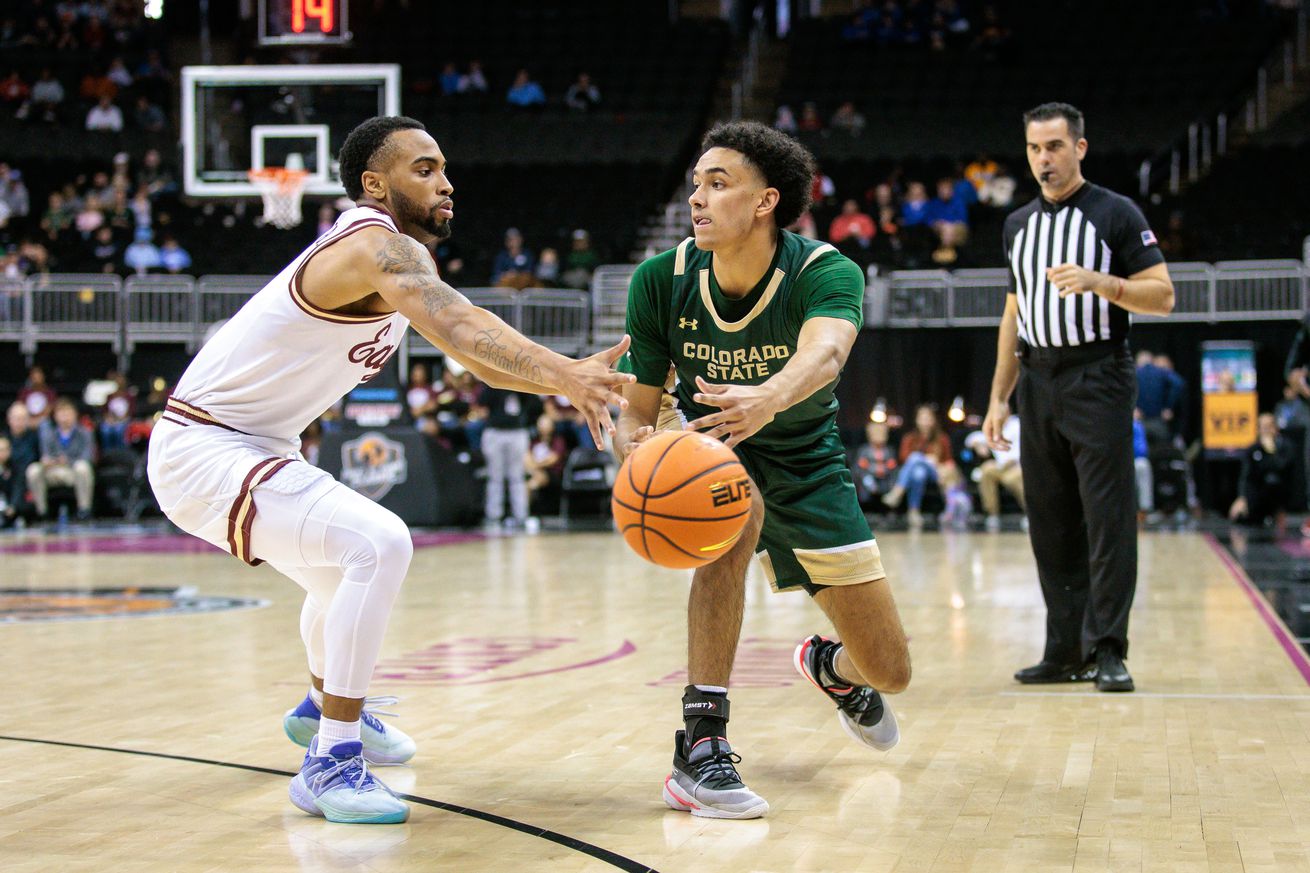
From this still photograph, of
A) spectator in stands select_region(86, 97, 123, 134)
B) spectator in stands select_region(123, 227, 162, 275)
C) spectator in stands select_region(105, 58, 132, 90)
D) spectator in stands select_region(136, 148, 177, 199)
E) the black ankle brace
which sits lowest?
the black ankle brace

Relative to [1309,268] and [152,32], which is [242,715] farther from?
[152,32]

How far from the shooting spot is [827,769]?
4660 millimetres

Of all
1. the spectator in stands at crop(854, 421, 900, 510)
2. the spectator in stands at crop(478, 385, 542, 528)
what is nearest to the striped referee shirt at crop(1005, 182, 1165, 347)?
the spectator in stands at crop(478, 385, 542, 528)

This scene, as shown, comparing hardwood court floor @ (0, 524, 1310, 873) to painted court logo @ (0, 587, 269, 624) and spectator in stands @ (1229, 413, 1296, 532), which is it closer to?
painted court logo @ (0, 587, 269, 624)

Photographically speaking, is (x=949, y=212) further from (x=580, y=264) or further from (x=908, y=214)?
(x=580, y=264)

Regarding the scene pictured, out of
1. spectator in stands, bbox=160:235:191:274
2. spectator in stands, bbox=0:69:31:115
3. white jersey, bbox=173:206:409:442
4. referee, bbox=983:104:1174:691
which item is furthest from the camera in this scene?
spectator in stands, bbox=0:69:31:115

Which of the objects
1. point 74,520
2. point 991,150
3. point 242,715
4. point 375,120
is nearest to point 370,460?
point 74,520

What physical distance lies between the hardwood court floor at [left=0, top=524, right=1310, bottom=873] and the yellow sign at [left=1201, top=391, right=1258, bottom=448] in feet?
28.8

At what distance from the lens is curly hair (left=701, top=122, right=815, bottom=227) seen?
177 inches

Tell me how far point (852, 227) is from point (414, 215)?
16.1 meters

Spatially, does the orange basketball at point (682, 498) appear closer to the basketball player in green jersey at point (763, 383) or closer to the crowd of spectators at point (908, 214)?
the basketball player in green jersey at point (763, 383)

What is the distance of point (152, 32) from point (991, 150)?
1433cm

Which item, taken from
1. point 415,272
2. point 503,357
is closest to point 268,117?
point 415,272

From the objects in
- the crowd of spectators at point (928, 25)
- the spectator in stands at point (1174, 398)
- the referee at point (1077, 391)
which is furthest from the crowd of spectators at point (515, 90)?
the referee at point (1077, 391)
